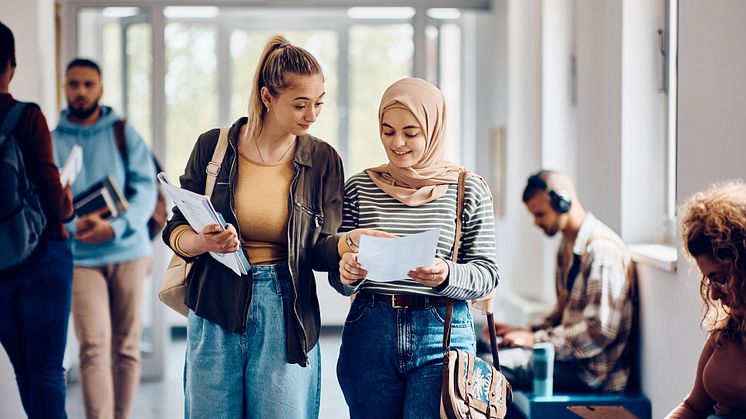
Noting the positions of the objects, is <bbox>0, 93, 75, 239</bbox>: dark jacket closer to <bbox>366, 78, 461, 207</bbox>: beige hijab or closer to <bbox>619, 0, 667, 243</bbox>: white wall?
<bbox>366, 78, 461, 207</bbox>: beige hijab

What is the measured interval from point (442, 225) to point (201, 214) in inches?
24.1

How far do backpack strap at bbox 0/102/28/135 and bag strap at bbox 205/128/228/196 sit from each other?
1038 millimetres

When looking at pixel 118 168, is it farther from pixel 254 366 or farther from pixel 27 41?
pixel 254 366

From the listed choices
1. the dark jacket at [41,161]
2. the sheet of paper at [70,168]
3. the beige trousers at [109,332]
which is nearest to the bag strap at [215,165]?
the dark jacket at [41,161]

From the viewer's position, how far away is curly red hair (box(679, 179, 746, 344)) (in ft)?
7.36

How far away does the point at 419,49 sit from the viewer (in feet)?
21.2

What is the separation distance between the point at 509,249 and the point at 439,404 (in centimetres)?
416

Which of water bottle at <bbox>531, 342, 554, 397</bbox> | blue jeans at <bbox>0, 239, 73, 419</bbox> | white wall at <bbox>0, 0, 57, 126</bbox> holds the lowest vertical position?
water bottle at <bbox>531, 342, 554, 397</bbox>

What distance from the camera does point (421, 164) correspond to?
2.54 metres

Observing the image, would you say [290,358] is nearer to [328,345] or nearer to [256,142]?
[256,142]

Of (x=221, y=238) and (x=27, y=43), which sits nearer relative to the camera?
(x=221, y=238)

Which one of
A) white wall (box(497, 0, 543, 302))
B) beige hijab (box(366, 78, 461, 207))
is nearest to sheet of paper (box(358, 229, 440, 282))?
beige hijab (box(366, 78, 461, 207))

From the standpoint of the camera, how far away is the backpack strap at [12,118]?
10.3ft

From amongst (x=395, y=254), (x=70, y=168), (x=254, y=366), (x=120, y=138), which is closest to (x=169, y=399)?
(x=120, y=138)
